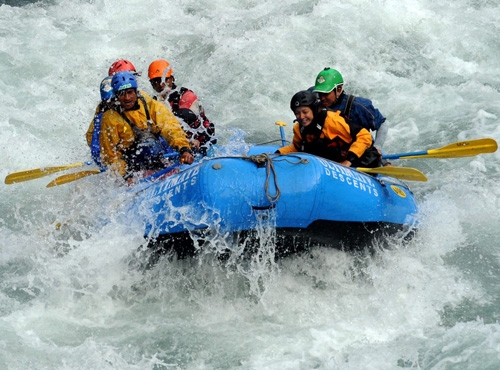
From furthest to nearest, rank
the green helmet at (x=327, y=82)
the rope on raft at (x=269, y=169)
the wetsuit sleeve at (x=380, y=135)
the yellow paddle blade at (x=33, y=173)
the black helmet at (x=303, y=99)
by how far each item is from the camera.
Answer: the yellow paddle blade at (x=33, y=173)
the wetsuit sleeve at (x=380, y=135)
the green helmet at (x=327, y=82)
the black helmet at (x=303, y=99)
the rope on raft at (x=269, y=169)

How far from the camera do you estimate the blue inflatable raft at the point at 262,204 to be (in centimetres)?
505

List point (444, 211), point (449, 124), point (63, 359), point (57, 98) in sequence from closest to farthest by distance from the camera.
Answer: point (63, 359) → point (444, 211) → point (449, 124) → point (57, 98)

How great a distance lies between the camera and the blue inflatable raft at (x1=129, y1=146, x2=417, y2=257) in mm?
5047

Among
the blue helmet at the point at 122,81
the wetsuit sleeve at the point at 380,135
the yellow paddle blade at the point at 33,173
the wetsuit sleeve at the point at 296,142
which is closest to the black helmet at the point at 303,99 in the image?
the wetsuit sleeve at the point at 296,142

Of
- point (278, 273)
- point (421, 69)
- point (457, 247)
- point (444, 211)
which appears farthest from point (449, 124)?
point (278, 273)

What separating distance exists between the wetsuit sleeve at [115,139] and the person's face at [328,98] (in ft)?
5.51

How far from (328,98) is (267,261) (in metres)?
1.62

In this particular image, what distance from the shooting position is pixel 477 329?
198 inches

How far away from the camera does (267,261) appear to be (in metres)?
5.45

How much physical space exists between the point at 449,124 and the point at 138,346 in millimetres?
5456

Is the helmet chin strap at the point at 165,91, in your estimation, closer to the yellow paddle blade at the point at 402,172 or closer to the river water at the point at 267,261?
the river water at the point at 267,261

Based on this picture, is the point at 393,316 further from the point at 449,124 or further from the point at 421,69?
the point at 421,69

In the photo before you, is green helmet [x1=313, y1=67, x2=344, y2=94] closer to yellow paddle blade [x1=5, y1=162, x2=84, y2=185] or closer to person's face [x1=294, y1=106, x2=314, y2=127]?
person's face [x1=294, y1=106, x2=314, y2=127]

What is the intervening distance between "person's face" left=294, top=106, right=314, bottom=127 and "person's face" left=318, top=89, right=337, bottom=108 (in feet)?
1.57
